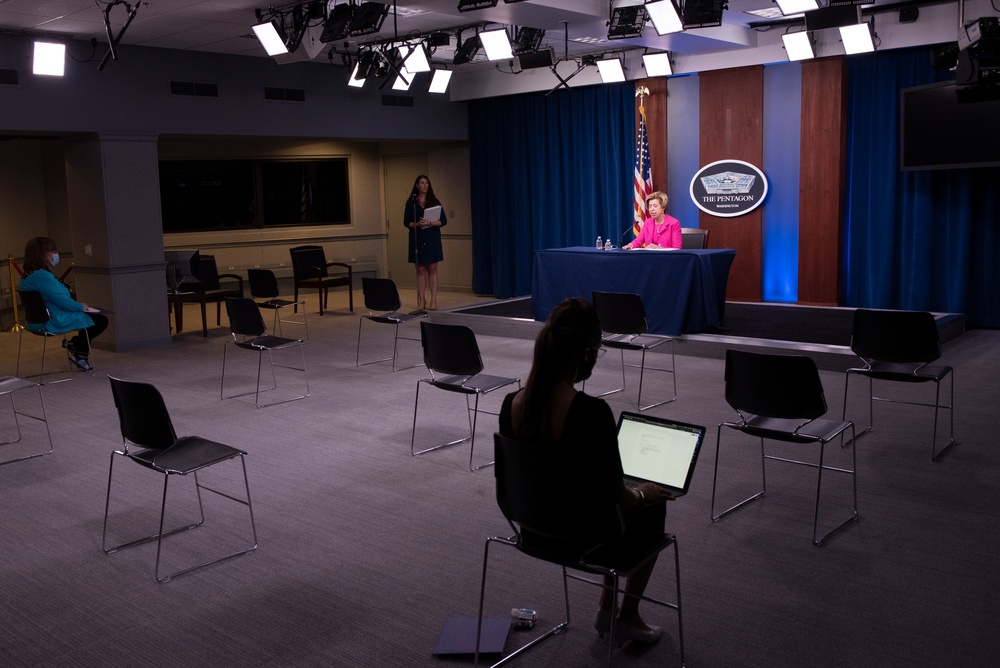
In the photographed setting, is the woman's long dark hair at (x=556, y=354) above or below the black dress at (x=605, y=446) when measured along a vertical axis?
above

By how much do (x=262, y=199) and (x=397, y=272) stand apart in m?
2.34

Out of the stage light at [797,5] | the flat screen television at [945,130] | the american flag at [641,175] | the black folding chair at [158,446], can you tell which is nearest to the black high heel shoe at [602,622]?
the black folding chair at [158,446]

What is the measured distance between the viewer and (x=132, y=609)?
3449mm

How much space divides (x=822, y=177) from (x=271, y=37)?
585 cm

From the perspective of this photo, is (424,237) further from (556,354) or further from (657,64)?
(556,354)

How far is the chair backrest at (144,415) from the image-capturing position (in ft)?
12.3

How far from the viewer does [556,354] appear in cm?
273

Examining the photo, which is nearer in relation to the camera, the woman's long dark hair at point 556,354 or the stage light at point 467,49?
the woman's long dark hair at point 556,354

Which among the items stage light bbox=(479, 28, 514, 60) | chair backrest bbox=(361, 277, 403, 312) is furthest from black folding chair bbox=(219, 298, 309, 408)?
stage light bbox=(479, 28, 514, 60)

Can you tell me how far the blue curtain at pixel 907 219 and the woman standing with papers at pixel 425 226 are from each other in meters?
4.70

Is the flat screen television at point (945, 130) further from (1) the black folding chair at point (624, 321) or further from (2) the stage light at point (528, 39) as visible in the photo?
(1) the black folding chair at point (624, 321)

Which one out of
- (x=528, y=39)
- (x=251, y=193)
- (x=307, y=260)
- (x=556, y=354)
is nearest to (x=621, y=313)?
(x=528, y=39)

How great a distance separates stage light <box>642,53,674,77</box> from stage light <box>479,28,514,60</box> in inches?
90.4

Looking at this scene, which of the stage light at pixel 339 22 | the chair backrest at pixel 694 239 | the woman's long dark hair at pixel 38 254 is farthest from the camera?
the chair backrest at pixel 694 239
